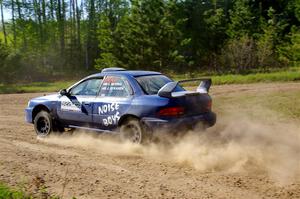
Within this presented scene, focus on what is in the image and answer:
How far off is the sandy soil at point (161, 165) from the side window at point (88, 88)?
1.00 metres

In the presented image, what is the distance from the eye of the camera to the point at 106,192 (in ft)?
18.0

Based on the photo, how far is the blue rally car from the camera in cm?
761

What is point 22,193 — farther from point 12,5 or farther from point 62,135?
point 12,5

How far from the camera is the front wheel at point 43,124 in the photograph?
952cm

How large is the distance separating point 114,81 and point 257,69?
2280 cm

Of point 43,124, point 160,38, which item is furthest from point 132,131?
point 160,38

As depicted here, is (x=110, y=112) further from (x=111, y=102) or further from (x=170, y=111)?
(x=170, y=111)

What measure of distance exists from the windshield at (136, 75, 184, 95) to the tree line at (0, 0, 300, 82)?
21677 millimetres

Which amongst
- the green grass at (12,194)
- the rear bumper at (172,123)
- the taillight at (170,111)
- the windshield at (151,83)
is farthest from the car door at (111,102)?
the green grass at (12,194)

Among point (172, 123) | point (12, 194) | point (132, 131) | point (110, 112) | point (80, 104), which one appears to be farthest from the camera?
point (80, 104)

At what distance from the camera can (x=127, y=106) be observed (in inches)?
316

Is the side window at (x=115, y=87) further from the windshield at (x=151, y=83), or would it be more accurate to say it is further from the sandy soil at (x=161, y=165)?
the sandy soil at (x=161, y=165)

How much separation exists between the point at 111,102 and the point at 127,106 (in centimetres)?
47

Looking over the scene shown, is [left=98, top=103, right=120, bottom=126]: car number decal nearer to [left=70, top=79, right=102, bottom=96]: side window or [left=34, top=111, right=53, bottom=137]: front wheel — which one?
[left=70, top=79, right=102, bottom=96]: side window
